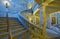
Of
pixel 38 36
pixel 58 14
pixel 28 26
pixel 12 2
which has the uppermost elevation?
pixel 12 2

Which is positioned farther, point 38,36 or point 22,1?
point 22,1

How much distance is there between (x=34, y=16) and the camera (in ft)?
41.3

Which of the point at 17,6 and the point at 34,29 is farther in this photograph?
the point at 17,6

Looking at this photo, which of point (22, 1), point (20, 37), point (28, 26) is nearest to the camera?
point (20, 37)

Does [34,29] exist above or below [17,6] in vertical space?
below

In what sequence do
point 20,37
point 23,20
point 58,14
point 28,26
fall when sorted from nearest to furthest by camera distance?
point 20,37
point 28,26
point 23,20
point 58,14

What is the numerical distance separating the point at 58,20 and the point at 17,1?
605cm

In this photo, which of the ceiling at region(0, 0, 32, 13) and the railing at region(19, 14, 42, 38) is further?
the ceiling at region(0, 0, 32, 13)

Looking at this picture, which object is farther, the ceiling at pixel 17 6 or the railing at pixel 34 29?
the ceiling at pixel 17 6

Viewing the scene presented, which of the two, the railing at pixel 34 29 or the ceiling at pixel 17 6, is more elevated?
the ceiling at pixel 17 6

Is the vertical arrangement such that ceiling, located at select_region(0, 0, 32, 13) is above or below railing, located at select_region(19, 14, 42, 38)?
above

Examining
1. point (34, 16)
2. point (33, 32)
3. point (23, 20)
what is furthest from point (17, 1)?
point (33, 32)

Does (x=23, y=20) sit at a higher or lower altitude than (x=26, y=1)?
lower

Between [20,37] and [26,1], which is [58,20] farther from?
[20,37]
